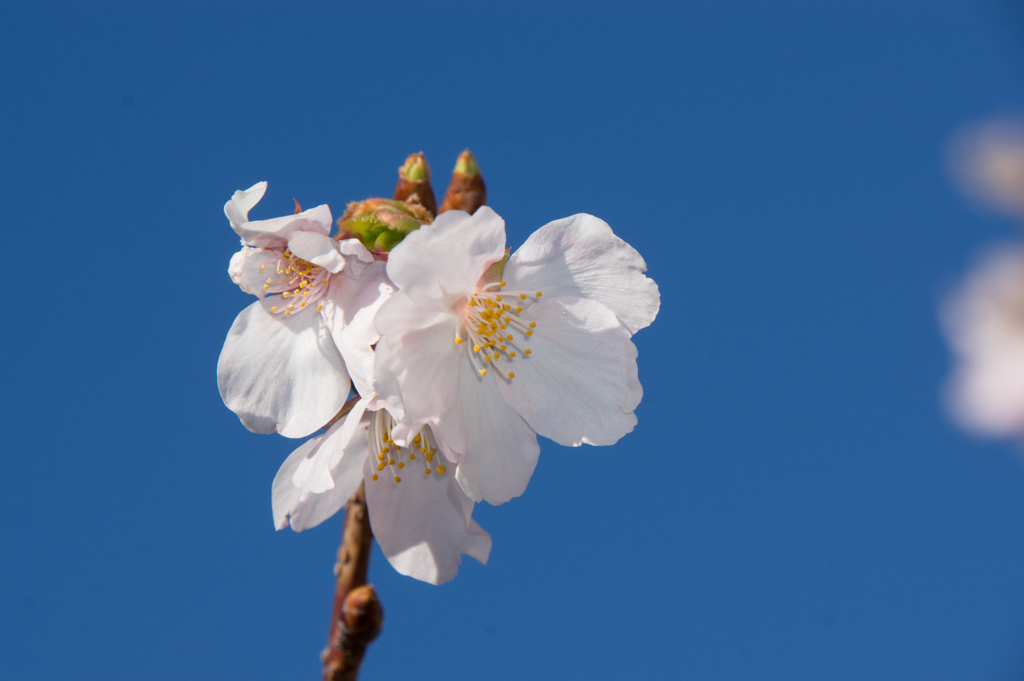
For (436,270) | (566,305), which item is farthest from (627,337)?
(436,270)

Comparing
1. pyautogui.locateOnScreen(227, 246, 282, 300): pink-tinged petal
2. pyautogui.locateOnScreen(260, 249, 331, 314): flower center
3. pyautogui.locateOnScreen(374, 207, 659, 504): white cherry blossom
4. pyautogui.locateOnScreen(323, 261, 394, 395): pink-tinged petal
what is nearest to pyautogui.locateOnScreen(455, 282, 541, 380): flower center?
pyautogui.locateOnScreen(374, 207, 659, 504): white cherry blossom

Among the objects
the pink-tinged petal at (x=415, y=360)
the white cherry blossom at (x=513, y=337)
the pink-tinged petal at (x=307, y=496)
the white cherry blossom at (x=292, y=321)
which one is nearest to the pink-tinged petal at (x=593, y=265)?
the white cherry blossom at (x=513, y=337)

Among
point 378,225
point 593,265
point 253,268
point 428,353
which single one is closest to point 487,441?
point 428,353

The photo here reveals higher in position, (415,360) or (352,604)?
(415,360)

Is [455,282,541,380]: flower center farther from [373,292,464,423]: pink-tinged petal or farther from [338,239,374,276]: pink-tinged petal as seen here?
[338,239,374,276]: pink-tinged petal

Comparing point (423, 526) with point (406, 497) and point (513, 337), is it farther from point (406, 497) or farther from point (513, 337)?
point (513, 337)

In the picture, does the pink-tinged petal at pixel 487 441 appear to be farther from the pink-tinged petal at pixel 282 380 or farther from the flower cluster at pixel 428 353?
the pink-tinged petal at pixel 282 380
